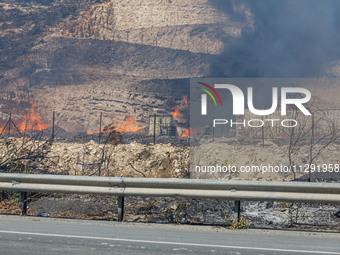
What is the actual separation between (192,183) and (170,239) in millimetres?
1316

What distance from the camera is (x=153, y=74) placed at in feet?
147

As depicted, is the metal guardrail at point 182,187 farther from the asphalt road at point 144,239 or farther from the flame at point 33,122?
the flame at point 33,122

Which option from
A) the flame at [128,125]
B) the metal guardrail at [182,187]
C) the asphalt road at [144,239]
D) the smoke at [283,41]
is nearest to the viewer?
the asphalt road at [144,239]

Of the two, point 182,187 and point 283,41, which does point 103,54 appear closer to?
point 283,41

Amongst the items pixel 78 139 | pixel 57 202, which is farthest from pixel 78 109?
pixel 57 202

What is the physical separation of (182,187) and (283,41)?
139 ft

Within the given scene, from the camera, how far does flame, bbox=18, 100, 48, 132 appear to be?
3781 cm

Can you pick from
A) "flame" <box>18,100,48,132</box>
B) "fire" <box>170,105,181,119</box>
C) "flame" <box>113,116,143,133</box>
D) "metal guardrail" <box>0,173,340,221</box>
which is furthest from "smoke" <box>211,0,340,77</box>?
"metal guardrail" <box>0,173,340,221</box>

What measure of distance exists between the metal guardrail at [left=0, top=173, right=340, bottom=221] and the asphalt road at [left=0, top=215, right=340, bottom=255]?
0.46 metres

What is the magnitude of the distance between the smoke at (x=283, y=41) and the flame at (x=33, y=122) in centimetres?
1473

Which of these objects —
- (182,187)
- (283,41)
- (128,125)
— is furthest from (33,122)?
(182,187)

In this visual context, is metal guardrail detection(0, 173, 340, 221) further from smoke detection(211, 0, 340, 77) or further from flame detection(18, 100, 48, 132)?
smoke detection(211, 0, 340, 77)

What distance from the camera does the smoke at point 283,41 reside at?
4541cm


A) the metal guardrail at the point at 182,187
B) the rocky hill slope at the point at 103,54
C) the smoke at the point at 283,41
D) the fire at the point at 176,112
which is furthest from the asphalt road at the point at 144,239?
the smoke at the point at 283,41
